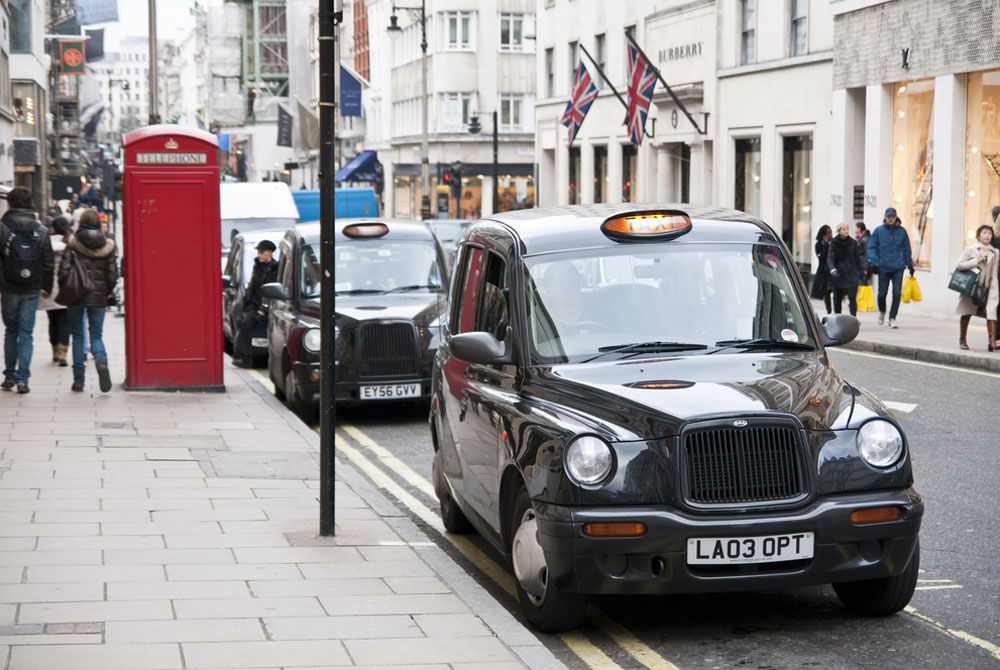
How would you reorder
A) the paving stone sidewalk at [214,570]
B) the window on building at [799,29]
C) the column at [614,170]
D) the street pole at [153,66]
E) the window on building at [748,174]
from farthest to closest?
the column at [614,170] → the window on building at [748,174] → the window on building at [799,29] → the street pole at [153,66] → the paving stone sidewalk at [214,570]

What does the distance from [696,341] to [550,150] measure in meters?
48.8

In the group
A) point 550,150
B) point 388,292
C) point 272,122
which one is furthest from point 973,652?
point 272,122

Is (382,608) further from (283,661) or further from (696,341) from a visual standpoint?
(696,341)

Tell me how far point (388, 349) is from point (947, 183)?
14.8m

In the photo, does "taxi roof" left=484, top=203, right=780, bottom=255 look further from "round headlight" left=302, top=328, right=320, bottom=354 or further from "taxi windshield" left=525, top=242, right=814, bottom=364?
"round headlight" left=302, top=328, right=320, bottom=354

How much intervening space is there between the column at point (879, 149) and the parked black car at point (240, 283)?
1254 centimetres

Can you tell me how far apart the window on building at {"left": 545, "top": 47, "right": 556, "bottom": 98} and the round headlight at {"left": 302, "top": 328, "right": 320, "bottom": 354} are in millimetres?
40647

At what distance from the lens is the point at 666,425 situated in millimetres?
6117

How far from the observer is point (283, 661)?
573 centimetres

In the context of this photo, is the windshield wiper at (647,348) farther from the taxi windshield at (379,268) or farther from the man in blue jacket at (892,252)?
the man in blue jacket at (892,252)

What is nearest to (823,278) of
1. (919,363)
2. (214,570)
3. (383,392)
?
(919,363)

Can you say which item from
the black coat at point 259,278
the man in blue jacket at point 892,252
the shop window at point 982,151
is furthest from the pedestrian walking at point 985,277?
the black coat at point 259,278

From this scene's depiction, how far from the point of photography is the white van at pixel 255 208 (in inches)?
1057

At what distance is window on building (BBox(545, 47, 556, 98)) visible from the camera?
53.8 meters
